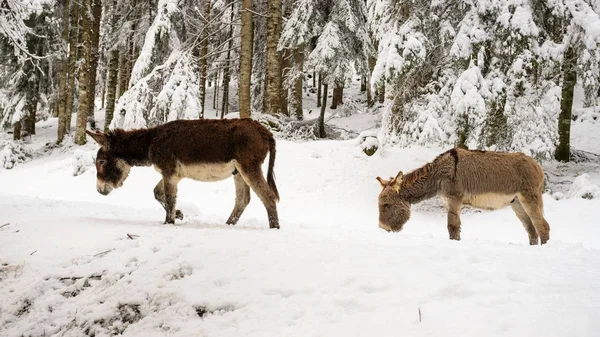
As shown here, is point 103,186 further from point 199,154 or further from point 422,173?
point 422,173

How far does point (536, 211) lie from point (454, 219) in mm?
1253

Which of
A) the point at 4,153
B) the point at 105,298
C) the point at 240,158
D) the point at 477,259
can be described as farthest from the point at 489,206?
the point at 4,153

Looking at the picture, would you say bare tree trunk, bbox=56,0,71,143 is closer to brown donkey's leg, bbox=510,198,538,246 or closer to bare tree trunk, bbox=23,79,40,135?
bare tree trunk, bbox=23,79,40,135

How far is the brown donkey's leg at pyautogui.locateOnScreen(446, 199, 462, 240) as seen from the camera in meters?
6.44

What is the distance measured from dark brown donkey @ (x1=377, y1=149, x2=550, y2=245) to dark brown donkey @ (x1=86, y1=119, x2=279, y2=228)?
240 centimetres

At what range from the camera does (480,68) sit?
1124 cm

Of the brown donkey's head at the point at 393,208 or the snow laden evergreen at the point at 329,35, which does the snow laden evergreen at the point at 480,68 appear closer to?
the snow laden evergreen at the point at 329,35

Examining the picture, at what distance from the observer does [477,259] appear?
12.8 feet

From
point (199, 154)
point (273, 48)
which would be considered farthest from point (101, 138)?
point (273, 48)

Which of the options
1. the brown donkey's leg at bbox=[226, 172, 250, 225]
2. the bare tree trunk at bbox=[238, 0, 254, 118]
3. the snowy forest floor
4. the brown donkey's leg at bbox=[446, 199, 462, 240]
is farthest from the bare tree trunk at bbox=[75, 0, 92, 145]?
the brown donkey's leg at bbox=[446, 199, 462, 240]

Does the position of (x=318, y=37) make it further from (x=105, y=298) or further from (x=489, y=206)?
(x=105, y=298)

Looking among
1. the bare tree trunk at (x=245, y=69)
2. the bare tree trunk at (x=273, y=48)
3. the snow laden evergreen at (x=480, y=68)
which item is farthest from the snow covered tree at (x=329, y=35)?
the snow laden evergreen at (x=480, y=68)

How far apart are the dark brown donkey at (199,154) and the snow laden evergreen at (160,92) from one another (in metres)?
7.61

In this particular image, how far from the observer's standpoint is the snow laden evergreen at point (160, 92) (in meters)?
14.4
